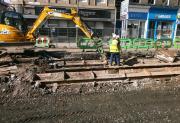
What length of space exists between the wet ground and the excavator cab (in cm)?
657

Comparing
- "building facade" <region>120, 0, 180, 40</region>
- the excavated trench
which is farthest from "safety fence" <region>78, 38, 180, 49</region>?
"building facade" <region>120, 0, 180, 40</region>

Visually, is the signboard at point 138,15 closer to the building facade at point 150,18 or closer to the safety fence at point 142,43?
the building facade at point 150,18

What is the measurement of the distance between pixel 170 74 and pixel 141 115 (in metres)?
5.43

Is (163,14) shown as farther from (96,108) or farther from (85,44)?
(96,108)

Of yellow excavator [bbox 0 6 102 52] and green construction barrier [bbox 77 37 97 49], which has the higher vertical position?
yellow excavator [bbox 0 6 102 52]

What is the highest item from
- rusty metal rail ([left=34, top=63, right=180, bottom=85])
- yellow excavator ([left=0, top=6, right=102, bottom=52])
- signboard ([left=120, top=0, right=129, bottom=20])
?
signboard ([left=120, top=0, right=129, bottom=20])

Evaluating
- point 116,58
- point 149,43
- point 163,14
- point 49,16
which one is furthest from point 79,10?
point 116,58

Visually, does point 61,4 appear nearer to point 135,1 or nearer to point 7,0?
point 7,0

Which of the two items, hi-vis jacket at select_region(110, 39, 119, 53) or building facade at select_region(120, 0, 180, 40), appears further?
building facade at select_region(120, 0, 180, 40)

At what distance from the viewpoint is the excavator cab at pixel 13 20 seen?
14465 millimetres

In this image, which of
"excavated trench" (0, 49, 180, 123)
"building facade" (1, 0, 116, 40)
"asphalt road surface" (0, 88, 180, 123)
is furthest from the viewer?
"building facade" (1, 0, 116, 40)

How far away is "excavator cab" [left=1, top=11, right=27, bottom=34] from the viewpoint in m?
14.5

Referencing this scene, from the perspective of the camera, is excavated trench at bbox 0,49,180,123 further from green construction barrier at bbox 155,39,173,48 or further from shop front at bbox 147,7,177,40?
→ shop front at bbox 147,7,177,40

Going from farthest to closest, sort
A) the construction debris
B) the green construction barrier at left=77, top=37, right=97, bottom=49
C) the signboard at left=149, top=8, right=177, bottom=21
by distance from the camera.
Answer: the signboard at left=149, top=8, right=177, bottom=21 → the green construction barrier at left=77, top=37, right=97, bottom=49 → the construction debris
